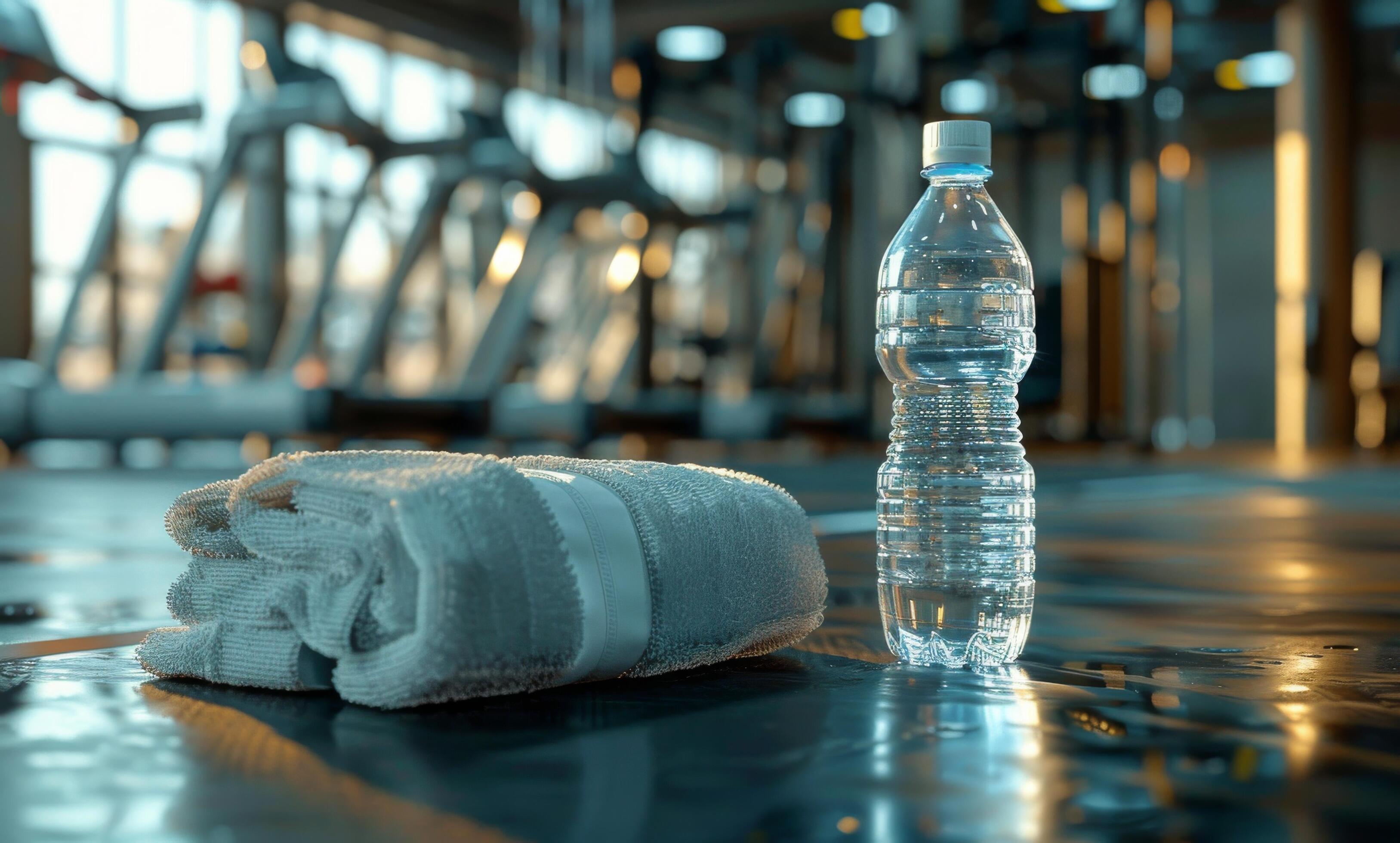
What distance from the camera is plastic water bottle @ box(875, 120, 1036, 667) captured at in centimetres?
143

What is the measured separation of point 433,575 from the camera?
1030 millimetres

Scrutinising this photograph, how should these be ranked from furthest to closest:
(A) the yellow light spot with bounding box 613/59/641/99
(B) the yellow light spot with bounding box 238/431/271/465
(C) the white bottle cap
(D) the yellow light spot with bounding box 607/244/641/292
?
1. (D) the yellow light spot with bounding box 607/244/641/292
2. (A) the yellow light spot with bounding box 613/59/641/99
3. (B) the yellow light spot with bounding box 238/431/271/465
4. (C) the white bottle cap

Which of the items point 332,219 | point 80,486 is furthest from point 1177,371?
point 332,219

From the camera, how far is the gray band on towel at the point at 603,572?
117cm

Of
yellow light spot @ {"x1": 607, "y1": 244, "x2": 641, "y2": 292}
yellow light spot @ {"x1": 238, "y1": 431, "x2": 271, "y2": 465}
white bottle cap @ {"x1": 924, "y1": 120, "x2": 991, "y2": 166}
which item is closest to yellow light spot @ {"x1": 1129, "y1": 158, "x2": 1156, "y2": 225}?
yellow light spot @ {"x1": 607, "y1": 244, "x2": 641, "y2": 292}

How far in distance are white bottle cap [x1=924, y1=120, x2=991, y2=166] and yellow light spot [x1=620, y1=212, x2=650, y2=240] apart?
8919mm

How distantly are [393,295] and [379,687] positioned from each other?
7.98m

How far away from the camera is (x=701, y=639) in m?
1.28

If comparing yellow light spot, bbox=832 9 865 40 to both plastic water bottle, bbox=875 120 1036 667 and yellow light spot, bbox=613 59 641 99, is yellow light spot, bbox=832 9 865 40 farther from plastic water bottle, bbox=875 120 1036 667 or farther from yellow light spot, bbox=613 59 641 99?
plastic water bottle, bbox=875 120 1036 667

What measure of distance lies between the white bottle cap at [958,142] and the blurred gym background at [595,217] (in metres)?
6.50

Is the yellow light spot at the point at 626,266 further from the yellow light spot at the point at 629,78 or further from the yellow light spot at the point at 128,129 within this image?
the yellow light spot at the point at 128,129

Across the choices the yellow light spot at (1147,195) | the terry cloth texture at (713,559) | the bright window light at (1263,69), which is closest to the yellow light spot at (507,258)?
the yellow light spot at (1147,195)

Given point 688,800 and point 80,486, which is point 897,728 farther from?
point 80,486

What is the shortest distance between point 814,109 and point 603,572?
10.6 metres
